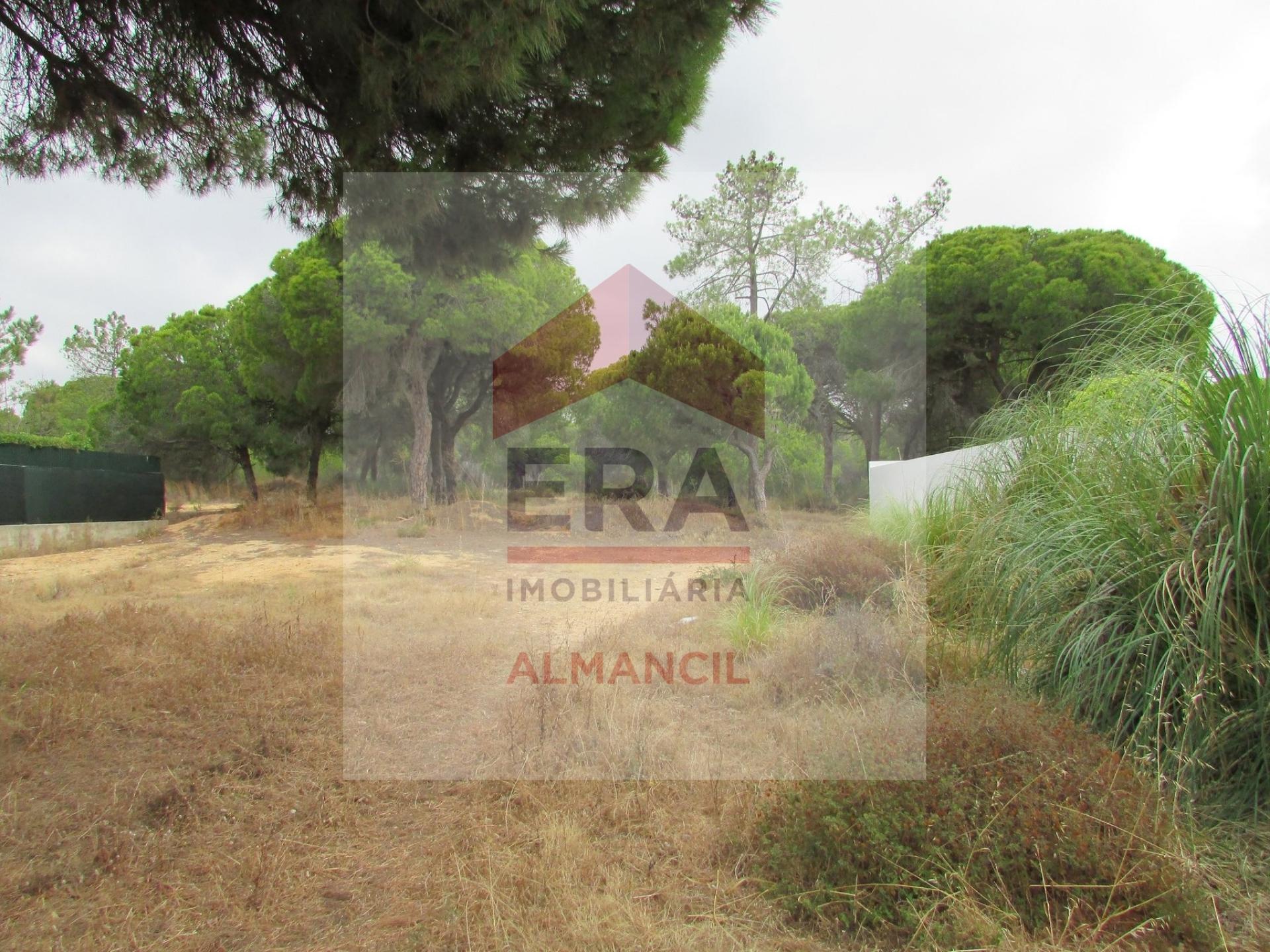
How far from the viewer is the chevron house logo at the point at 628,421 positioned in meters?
8.43

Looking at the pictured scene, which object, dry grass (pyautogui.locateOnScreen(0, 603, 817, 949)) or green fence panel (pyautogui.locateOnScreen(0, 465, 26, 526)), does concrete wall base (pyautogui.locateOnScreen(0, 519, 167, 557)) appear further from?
dry grass (pyautogui.locateOnScreen(0, 603, 817, 949))

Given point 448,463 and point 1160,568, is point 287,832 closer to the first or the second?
point 1160,568

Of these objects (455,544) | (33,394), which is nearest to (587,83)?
(455,544)

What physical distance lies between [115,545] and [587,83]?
1095 centimetres

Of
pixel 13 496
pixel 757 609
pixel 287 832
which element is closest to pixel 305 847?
pixel 287 832

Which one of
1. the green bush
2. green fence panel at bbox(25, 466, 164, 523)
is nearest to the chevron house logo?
green fence panel at bbox(25, 466, 164, 523)

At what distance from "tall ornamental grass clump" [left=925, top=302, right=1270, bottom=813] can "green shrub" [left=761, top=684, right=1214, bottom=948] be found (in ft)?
0.73

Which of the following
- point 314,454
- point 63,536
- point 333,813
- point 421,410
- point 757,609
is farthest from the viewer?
point 314,454

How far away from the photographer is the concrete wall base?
347 inches

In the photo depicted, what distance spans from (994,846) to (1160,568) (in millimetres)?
1145

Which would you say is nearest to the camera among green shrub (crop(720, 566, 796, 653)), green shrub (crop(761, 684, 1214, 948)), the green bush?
green shrub (crop(761, 684, 1214, 948))

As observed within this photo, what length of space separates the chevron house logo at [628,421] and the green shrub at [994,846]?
15.5 feet

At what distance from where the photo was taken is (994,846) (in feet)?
5.62

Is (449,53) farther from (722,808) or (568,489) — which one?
(568,489)
